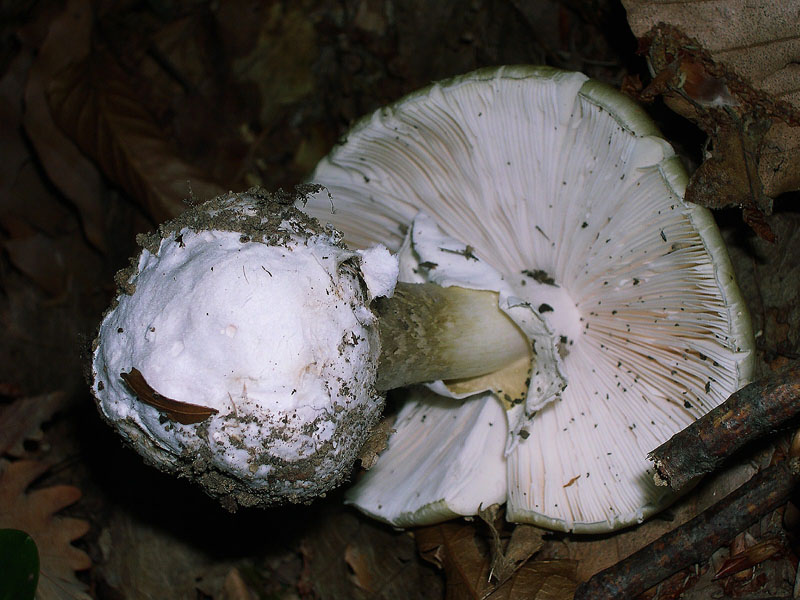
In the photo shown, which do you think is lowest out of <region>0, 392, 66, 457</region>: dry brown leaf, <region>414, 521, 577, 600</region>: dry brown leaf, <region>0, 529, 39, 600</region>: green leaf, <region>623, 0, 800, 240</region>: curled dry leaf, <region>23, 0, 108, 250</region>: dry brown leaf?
<region>0, 392, 66, 457</region>: dry brown leaf

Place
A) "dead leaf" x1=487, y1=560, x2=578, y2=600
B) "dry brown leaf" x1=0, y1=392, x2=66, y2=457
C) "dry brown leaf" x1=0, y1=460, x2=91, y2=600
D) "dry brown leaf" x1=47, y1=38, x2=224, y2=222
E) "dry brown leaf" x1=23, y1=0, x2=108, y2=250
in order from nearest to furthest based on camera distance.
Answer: "dead leaf" x1=487, y1=560, x2=578, y2=600 → "dry brown leaf" x1=0, y1=460, x2=91, y2=600 → "dry brown leaf" x1=0, y1=392, x2=66, y2=457 → "dry brown leaf" x1=47, y1=38, x2=224, y2=222 → "dry brown leaf" x1=23, y1=0, x2=108, y2=250

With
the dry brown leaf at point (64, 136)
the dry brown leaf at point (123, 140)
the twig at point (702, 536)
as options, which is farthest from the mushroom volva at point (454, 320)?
the dry brown leaf at point (64, 136)

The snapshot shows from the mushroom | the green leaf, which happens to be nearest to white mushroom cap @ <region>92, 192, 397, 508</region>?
the mushroom

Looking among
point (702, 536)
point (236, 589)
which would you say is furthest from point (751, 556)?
point (236, 589)

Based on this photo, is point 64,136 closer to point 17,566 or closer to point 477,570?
point 17,566

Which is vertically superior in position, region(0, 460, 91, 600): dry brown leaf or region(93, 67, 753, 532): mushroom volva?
region(93, 67, 753, 532): mushroom volva

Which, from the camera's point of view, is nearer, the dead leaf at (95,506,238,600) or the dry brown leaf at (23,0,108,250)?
the dead leaf at (95,506,238,600)

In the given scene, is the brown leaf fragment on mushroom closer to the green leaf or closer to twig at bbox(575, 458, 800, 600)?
the green leaf
